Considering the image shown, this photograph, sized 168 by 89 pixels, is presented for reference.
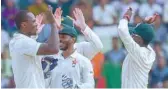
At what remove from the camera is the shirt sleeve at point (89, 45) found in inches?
424

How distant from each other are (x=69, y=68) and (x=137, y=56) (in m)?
0.89

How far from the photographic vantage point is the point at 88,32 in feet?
35.3

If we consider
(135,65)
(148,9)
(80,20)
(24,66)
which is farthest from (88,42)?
(148,9)

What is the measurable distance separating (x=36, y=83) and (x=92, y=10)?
828 cm

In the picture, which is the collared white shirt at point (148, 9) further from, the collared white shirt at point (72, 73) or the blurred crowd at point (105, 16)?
the collared white shirt at point (72, 73)

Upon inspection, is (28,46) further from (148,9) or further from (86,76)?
(148,9)

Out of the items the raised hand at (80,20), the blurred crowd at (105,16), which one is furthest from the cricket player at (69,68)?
the blurred crowd at (105,16)

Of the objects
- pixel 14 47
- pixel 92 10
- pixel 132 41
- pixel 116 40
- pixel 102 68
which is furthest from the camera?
pixel 92 10

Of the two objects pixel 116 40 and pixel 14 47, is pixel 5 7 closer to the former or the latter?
pixel 116 40

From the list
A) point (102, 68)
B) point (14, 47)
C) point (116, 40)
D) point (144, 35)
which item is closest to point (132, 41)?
point (144, 35)

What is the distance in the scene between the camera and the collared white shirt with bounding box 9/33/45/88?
30.9ft

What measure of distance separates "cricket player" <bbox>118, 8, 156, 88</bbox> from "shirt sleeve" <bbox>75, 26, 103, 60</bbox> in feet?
1.70

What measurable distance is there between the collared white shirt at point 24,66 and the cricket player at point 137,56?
1303 mm

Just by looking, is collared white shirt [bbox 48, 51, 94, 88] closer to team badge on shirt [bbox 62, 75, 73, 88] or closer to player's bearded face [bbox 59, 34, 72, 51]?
team badge on shirt [bbox 62, 75, 73, 88]
